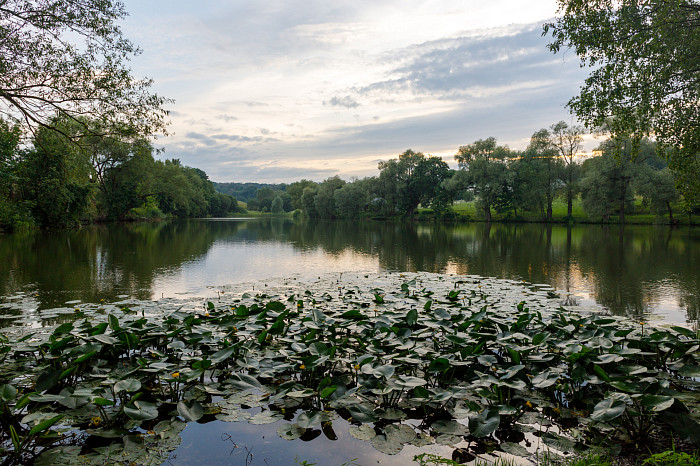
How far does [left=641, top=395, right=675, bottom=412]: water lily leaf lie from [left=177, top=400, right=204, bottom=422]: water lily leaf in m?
4.04

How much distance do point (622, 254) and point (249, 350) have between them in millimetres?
22183

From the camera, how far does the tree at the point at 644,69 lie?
36.7ft

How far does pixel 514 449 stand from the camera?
351cm

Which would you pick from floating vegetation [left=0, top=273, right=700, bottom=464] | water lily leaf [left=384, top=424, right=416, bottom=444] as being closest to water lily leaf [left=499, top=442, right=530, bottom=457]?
floating vegetation [left=0, top=273, right=700, bottom=464]

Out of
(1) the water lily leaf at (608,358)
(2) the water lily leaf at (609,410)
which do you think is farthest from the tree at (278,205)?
(2) the water lily leaf at (609,410)

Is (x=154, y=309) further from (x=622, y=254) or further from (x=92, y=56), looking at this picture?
(x=622, y=254)

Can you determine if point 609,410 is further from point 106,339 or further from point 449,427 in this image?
point 106,339

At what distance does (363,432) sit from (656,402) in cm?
259

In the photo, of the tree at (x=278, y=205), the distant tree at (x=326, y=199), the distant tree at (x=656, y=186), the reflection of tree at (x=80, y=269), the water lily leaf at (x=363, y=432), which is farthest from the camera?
the tree at (x=278, y=205)

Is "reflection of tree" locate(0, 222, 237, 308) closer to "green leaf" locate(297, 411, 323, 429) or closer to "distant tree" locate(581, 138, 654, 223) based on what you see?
"green leaf" locate(297, 411, 323, 429)

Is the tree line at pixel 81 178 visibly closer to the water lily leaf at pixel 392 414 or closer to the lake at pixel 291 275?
the lake at pixel 291 275

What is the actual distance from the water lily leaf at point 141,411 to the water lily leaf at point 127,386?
5.9 inches

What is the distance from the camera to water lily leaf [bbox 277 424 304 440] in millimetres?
3760

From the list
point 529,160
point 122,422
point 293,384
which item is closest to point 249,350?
point 293,384
